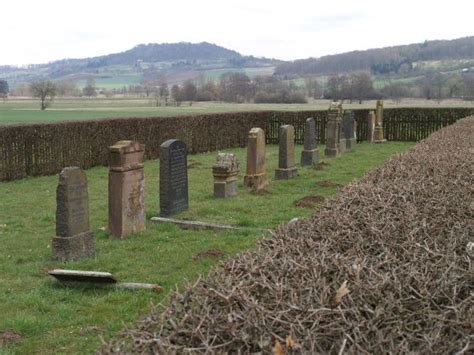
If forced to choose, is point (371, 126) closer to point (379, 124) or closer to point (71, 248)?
point (379, 124)

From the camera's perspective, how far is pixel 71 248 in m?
8.68

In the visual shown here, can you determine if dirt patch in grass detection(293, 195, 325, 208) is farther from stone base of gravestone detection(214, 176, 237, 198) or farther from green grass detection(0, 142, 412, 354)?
stone base of gravestone detection(214, 176, 237, 198)

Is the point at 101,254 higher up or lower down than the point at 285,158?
lower down

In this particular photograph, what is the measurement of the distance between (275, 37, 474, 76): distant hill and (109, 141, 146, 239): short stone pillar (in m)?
114

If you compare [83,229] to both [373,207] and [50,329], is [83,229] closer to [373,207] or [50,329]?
[50,329]

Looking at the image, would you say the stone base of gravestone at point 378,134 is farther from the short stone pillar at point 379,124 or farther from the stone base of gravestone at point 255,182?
the stone base of gravestone at point 255,182

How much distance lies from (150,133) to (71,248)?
15.0 metres

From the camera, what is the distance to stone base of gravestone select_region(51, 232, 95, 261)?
8.66m

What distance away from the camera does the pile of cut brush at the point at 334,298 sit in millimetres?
2297

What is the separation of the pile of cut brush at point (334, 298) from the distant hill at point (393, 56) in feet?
392

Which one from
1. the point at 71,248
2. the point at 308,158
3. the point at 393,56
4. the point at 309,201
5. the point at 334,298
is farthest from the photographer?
the point at 393,56

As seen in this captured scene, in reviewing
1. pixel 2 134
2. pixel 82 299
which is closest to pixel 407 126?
pixel 2 134

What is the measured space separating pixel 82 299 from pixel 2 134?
12.0 metres

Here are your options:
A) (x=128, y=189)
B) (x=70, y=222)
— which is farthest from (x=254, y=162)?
(x=70, y=222)
